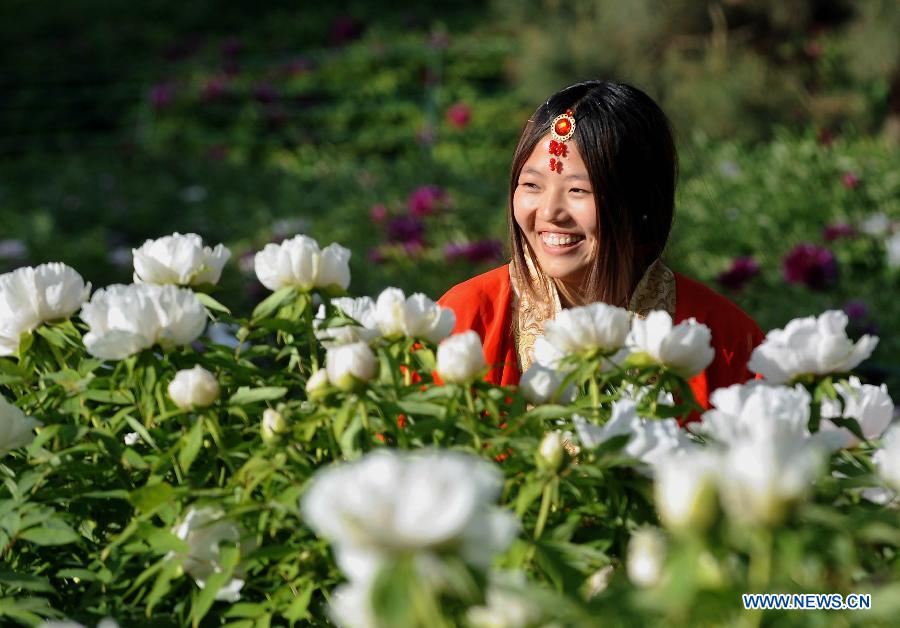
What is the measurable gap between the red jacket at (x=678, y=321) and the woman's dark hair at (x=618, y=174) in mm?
72

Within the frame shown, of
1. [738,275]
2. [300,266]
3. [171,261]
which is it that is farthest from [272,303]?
[738,275]

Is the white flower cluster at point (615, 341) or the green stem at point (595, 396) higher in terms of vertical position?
the white flower cluster at point (615, 341)

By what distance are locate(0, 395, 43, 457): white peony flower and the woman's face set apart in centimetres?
107

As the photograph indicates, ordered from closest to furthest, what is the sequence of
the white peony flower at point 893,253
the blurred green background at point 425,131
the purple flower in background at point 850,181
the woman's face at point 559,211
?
the woman's face at point 559,211 < the white peony flower at point 893,253 < the blurred green background at point 425,131 < the purple flower in background at point 850,181

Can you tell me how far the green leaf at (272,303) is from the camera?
4.34ft

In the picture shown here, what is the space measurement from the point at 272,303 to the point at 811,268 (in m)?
2.95

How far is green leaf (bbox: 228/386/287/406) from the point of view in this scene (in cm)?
123

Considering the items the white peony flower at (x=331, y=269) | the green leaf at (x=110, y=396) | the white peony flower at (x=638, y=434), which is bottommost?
the white peony flower at (x=638, y=434)

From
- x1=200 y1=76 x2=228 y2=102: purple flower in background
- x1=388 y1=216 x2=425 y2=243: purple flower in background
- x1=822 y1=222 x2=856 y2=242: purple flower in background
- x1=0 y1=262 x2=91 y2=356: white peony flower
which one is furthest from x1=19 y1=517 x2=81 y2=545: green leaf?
x1=200 y1=76 x2=228 y2=102: purple flower in background

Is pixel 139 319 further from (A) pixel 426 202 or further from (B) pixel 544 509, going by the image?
(A) pixel 426 202

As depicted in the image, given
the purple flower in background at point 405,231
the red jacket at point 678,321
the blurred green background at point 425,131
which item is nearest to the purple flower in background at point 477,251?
the blurred green background at point 425,131

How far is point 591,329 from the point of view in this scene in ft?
4.05

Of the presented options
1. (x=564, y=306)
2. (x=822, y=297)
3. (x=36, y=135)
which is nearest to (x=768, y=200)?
(x=822, y=297)

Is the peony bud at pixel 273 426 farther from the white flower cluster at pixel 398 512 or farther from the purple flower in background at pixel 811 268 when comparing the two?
the purple flower in background at pixel 811 268
